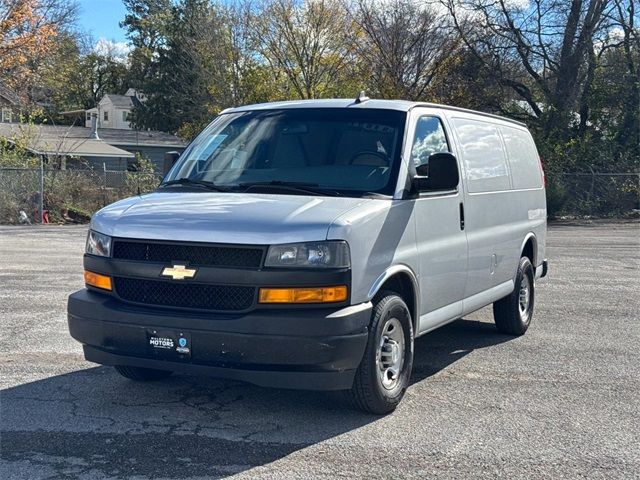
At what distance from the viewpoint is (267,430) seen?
16.8ft

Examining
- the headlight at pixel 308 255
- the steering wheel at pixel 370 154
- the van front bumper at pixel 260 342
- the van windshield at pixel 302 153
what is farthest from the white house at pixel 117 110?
the headlight at pixel 308 255

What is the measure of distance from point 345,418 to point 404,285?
1.04 m

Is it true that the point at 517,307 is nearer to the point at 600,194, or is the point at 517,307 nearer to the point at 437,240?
the point at 437,240

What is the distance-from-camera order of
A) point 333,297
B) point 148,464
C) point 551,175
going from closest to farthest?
point 148,464 < point 333,297 < point 551,175

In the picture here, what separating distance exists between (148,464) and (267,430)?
2.89 ft

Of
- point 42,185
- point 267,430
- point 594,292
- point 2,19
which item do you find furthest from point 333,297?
point 2,19

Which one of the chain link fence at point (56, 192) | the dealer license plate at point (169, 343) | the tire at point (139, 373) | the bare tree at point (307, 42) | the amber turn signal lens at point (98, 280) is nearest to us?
the dealer license plate at point (169, 343)

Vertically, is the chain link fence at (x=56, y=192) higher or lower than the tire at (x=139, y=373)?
higher

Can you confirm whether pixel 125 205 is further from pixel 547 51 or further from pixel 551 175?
pixel 547 51

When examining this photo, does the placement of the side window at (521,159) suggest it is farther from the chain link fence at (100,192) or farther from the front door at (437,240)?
the chain link fence at (100,192)

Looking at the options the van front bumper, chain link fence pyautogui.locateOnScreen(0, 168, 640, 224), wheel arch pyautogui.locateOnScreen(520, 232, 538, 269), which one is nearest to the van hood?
the van front bumper

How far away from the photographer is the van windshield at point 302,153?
5715 mm

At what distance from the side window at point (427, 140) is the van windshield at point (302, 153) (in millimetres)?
192

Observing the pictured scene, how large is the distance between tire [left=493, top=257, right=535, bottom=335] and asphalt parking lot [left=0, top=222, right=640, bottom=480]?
14 centimetres
